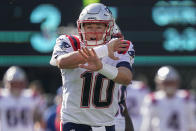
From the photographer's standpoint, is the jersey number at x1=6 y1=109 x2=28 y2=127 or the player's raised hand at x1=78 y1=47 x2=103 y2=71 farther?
the jersey number at x1=6 y1=109 x2=28 y2=127

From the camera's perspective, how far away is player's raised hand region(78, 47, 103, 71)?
16.3 ft

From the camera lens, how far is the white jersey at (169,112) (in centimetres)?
1038

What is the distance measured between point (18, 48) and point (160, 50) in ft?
7.61

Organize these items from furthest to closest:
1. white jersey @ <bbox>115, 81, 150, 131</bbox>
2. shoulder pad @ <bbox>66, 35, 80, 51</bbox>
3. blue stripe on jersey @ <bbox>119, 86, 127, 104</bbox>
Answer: white jersey @ <bbox>115, 81, 150, 131</bbox> < blue stripe on jersey @ <bbox>119, 86, 127, 104</bbox> < shoulder pad @ <bbox>66, 35, 80, 51</bbox>

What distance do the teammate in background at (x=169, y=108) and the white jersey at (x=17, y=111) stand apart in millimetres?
1773

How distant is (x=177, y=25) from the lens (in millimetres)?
11656

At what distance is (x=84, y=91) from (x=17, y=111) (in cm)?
577

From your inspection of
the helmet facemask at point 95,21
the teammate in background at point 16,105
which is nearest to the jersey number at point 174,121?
the teammate in background at point 16,105

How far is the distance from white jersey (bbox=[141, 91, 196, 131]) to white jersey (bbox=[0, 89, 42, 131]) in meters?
1.75

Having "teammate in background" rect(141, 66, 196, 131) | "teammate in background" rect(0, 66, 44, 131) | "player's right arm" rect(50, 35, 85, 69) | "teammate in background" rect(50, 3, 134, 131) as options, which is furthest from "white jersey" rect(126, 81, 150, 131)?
"player's right arm" rect(50, 35, 85, 69)

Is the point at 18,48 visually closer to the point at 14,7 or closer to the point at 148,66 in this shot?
the point at 14,7

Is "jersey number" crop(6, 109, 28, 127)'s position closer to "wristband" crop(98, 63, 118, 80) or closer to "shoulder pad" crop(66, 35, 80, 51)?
"shoulder pad" crop(66, 35, 80, 51)

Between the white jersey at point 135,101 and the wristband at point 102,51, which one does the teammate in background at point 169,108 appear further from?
the wristband at point 102,51

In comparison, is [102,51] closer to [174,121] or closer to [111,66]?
[111,66]
